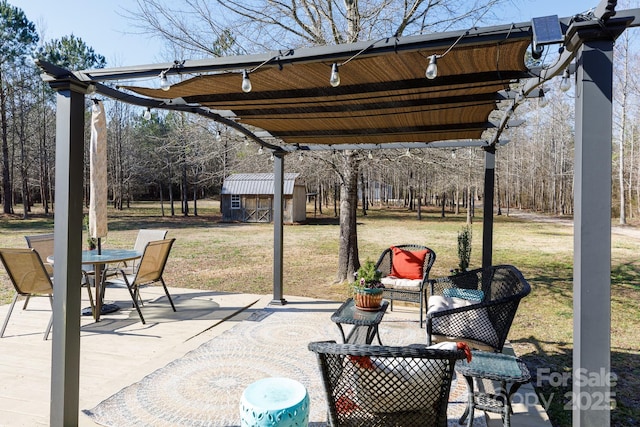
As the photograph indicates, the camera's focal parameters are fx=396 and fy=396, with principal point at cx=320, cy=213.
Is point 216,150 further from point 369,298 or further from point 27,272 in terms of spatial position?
point 369,298

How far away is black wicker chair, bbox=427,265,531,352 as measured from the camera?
2.96m

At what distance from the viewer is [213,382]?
3172 millimetres

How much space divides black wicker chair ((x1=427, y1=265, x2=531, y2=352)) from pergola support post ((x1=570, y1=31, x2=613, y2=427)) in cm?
115

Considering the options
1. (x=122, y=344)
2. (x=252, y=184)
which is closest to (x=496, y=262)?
(x=122, y=344)

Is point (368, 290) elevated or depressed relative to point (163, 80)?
depressed

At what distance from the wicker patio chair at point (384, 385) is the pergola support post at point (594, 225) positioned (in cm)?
52

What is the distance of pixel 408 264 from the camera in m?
5.31

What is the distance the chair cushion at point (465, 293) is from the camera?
4074 mm

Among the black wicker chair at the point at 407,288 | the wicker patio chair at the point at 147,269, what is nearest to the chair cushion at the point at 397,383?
the black wicker chair at the point at 407,288

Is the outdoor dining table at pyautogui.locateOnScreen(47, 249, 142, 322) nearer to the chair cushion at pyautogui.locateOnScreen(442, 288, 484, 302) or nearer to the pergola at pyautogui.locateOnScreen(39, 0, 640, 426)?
the pergola at pyautogui.locateOnScreen(39, 0, 640, 426)

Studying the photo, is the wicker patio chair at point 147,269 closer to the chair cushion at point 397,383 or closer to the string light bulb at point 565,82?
the chair cushion at point 397,383

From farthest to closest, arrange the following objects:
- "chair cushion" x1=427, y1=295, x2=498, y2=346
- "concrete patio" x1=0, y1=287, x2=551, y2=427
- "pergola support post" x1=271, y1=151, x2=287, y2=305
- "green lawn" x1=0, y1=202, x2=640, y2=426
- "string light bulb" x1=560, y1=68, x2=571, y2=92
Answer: "pergola support post" x1=271, y1=151, x2=287, y2=305 < "green lawn" x1=0, y1=202, x2=640, y2=426 < "chair cushion" x1=427, y1=295, x2=498, y2=346 < "concrete patio" x1=0, y1=287, x2=551, y2=427 < "string light bulb" x1=560, y1=68, x2=571, y2=92

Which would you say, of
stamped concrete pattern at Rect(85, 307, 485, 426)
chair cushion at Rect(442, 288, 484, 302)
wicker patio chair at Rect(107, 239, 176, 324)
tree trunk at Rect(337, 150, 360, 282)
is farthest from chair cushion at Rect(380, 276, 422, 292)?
wicker patio chair at Rect(107, 239, 176, 324)

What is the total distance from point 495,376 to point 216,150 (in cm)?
647
